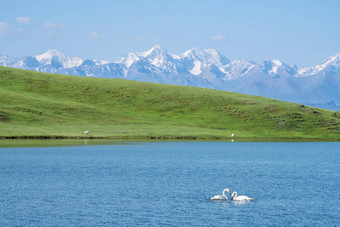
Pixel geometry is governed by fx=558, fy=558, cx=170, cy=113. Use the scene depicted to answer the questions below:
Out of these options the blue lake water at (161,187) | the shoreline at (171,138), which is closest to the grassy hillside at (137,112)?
the shoreline at (171,138)

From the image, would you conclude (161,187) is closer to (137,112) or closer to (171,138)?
(171,138)

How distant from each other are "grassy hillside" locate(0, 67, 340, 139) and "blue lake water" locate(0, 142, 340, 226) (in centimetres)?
3294

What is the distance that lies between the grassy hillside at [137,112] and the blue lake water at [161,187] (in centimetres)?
3294

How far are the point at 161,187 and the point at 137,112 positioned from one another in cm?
9397

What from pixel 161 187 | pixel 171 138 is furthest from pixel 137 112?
pixel 161 187

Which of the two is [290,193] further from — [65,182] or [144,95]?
[144,95]

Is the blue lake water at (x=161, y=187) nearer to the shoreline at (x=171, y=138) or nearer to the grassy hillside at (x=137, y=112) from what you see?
the shoreline at (x=171, y=138)

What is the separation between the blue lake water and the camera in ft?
126

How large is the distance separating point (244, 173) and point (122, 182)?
15095 millimetres

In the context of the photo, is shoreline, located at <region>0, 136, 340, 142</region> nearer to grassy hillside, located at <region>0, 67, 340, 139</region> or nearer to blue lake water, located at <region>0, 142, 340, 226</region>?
grassy hillside, located at <region>0, 67, 340, 139</region>

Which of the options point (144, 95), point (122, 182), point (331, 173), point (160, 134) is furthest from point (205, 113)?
point (122, 182)

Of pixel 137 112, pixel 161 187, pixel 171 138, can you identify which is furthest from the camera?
pixel 137 112

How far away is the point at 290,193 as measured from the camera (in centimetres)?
4856

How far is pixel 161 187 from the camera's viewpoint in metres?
50.3
